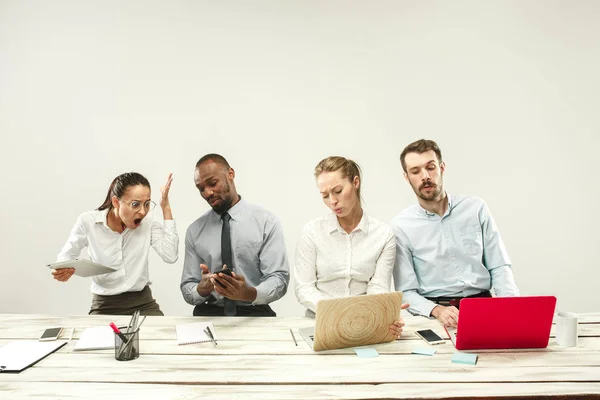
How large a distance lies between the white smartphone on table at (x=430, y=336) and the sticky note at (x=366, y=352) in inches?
9.3

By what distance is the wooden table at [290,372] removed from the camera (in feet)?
4.35

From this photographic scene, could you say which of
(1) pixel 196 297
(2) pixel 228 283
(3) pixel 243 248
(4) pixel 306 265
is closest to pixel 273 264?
(3) pixel 243 248

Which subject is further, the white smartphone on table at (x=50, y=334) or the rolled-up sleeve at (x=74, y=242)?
the rolled-up sleeve at (x=74, y=242)

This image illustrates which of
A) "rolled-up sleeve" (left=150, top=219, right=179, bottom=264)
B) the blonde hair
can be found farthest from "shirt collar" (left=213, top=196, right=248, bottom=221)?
the blonde hair

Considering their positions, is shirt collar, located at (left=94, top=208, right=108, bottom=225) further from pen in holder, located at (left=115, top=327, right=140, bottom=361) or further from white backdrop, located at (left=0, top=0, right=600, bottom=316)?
pen in holder, located at (left=115, top=327, right=140, bottom=361)

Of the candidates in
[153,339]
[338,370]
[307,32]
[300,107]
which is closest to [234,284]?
[153,339]

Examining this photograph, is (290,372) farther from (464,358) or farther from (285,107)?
(285,107)

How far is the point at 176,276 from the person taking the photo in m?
3.35

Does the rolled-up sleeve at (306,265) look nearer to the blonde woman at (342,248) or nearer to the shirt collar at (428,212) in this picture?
the blonde woman at (342,248)

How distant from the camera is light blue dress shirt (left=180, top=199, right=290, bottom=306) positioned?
8.58 feet

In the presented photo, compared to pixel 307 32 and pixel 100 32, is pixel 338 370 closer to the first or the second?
pixel 307 32

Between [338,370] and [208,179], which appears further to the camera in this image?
[208,179]

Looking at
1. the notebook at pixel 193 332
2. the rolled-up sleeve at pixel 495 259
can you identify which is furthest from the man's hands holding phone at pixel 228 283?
the rolled-up sleeve at pixel 495 259

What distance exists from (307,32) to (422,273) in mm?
1871
